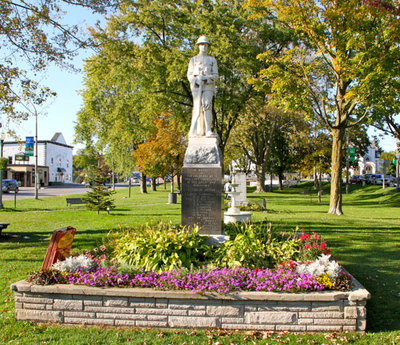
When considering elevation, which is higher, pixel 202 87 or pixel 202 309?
pixel 202 87

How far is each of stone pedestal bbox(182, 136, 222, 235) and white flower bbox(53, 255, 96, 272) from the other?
2.68 m

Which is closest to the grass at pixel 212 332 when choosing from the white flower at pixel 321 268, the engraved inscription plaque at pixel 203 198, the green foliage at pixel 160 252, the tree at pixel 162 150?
the white flower at pixel 321 268

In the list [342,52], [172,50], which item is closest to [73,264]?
[342,52]

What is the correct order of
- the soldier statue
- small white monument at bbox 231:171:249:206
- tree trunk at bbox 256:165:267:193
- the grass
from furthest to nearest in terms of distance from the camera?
tree trunk at bbox 256:165:267:193, small white monument at bbox 231:171:249:206, the soldier statue, the grass

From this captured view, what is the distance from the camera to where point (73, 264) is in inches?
244

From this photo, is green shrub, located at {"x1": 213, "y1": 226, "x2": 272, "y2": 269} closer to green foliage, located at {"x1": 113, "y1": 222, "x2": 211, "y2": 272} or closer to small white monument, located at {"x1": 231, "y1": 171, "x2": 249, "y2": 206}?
green foliage, located at {"x1": 113, "y1": 222, "x2": 211, "y2": 272}

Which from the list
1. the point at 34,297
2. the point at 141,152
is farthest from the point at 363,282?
the point at 141,152

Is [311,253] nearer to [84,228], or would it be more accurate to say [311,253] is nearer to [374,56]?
[84,228]

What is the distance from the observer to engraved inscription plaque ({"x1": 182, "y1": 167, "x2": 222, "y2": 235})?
836 centimetres

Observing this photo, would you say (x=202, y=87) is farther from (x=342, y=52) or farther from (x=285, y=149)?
(x=285, y=149)

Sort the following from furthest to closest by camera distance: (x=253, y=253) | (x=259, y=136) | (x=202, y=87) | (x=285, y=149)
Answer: (x=285, y=149), (x=259, y=136), (x=202, y=87), (x=253, y=253)

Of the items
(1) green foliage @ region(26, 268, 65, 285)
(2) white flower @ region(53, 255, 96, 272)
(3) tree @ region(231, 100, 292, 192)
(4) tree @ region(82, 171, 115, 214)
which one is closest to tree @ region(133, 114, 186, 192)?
(3) tree @ region(231, 100, 292, 192)

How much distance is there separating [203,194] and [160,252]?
2156mm

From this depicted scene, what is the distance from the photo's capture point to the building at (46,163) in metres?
62.7
